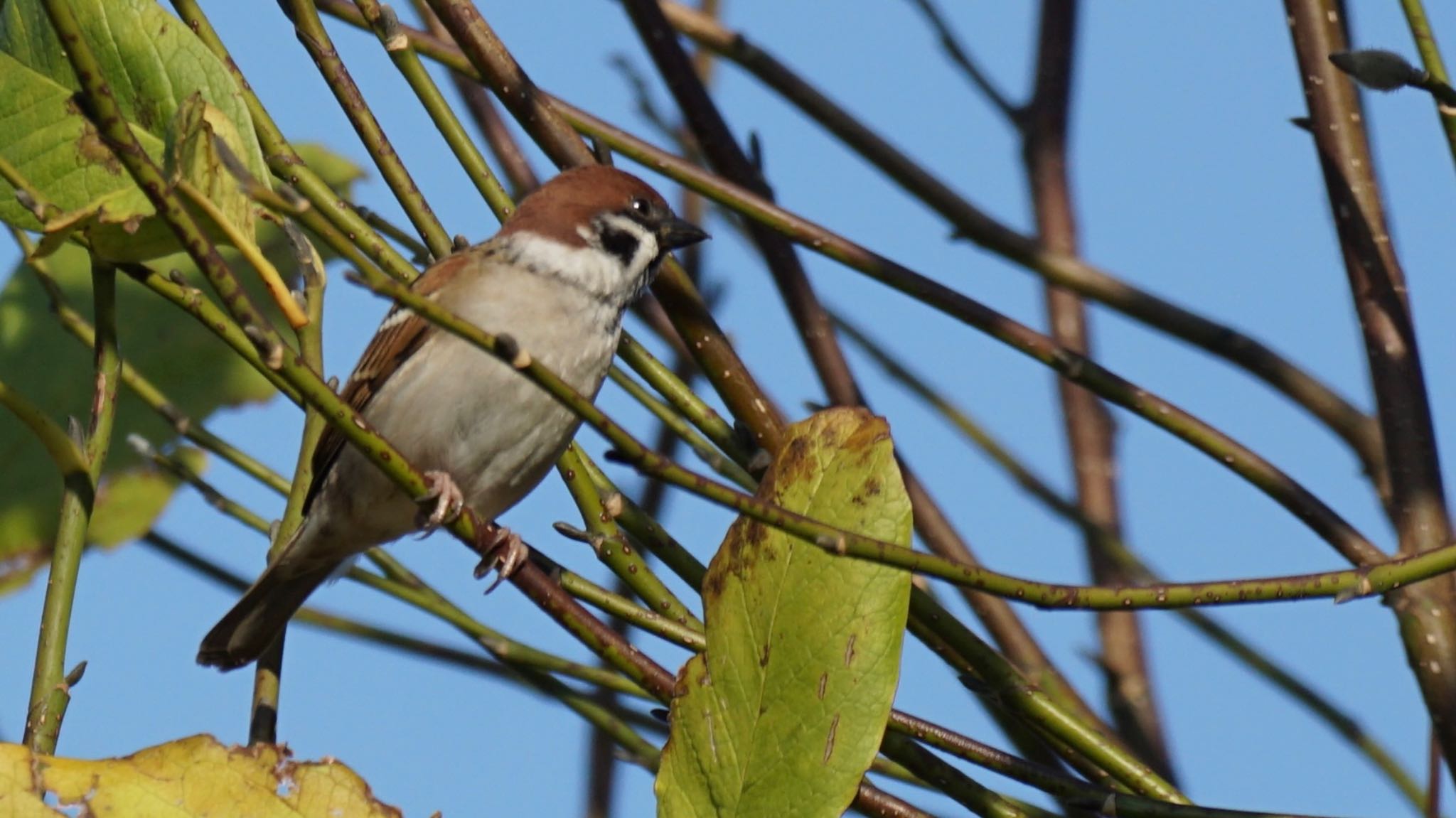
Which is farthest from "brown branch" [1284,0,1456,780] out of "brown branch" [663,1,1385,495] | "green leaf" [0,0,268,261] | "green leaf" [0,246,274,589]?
"green leaf" [0,246,274,589]

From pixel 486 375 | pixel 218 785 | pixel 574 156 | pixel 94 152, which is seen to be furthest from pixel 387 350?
pixel 218 785

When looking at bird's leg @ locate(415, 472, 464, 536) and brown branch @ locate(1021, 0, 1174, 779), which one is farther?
brown branch @ locate(1021, 0, 1174, 779)

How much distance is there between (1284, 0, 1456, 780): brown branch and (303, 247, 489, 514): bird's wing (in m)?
1.53

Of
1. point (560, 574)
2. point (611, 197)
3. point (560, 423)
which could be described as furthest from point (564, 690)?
point (611, 197)

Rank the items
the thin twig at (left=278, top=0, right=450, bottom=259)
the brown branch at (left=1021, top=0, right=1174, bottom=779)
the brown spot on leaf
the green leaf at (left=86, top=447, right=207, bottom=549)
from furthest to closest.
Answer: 1. the brown branch at (left=1021, top=0, right=1174, bottom=779)
2. the green leaf at (left=86, top=447, right=207, bottom=549)
3. the thin twig at (left=278, top=0, right=450, bottom=259)
4. the brown spot on leaf

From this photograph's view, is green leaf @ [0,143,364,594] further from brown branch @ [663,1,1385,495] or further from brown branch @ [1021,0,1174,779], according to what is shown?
brown branch @ [1021,0,1174,779]

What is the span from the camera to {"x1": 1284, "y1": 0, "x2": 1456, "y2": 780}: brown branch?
204 cm

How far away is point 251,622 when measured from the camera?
3.00 m

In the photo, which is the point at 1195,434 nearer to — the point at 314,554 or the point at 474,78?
the point at 474,78

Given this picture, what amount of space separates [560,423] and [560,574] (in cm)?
98

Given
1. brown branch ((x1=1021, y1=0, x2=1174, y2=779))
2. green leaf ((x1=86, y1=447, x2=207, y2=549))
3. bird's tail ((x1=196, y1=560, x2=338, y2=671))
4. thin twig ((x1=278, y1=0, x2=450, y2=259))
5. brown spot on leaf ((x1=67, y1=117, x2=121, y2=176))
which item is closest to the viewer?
brown spot on leaf ((x1=67, y1=117, x2=121, y2=176))

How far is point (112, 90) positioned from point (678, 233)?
1.81 m

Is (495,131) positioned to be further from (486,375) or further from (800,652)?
(800,652)

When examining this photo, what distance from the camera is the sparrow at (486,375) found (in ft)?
9.80
